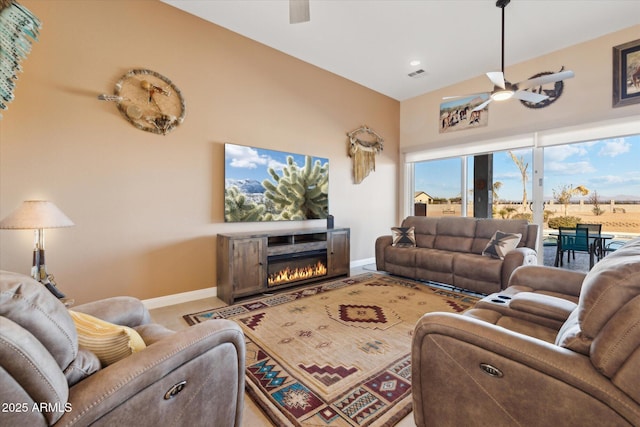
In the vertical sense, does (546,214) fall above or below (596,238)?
above

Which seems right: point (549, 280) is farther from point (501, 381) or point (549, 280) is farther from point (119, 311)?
point (119, 311)

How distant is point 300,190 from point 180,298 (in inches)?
86.5

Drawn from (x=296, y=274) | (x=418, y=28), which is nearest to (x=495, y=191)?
(x=418, y=28)

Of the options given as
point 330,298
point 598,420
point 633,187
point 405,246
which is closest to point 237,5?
point 330,298

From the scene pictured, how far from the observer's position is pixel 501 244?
358 cm

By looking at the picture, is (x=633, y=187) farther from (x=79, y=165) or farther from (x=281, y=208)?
(x=79, y=165)

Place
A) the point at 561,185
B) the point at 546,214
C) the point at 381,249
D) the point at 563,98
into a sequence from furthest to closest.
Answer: the point at 381,249 → the point at 546,214 → the point at 561,185 → the point at 563,98

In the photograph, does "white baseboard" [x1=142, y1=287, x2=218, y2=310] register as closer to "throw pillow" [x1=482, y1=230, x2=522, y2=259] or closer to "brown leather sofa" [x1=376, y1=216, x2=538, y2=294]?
"brown leather sofa" [x1=376, y1=216, x2=538, y2=294]

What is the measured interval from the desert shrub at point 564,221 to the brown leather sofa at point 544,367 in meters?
3.67

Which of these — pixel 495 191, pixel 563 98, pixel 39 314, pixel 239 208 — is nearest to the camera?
pixel 39 314

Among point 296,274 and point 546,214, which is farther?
point 546,214

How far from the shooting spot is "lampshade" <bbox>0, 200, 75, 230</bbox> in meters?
2.04

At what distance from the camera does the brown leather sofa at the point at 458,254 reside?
338 centimetres

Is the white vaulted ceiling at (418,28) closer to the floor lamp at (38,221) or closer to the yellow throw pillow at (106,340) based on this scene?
the floor lamp at (38,221)
